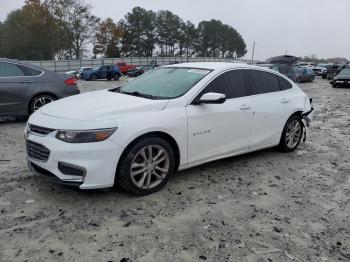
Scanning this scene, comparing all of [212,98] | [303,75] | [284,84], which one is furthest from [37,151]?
[303,75]

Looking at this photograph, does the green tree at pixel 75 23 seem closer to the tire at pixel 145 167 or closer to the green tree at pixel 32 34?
the green tree at pixel 32 34

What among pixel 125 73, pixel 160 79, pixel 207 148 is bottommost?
pixel 125 73

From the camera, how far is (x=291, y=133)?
6293 millimetres

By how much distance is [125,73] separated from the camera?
44719 mm

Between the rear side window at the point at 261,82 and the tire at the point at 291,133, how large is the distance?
0.65 meters

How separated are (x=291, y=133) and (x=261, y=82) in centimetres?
118

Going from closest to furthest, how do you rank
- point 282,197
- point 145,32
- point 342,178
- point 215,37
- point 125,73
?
1. point 282,197
2. point 342,178
3. point 125,73
4. point 145,32
5. point 215,37

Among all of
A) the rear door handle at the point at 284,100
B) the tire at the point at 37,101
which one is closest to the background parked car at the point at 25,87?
the tire at the point at 37,101

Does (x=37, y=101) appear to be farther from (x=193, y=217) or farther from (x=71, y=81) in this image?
(x=193, y=217)

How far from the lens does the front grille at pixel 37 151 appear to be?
3.96 metres

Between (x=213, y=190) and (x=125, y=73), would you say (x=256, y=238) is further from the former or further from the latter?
(x=125, y=73)

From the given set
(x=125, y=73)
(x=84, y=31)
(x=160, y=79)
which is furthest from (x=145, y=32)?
(x=160, y=79)

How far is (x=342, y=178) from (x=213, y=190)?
1.98 meters

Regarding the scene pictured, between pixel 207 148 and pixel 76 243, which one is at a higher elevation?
pixel 207 148
